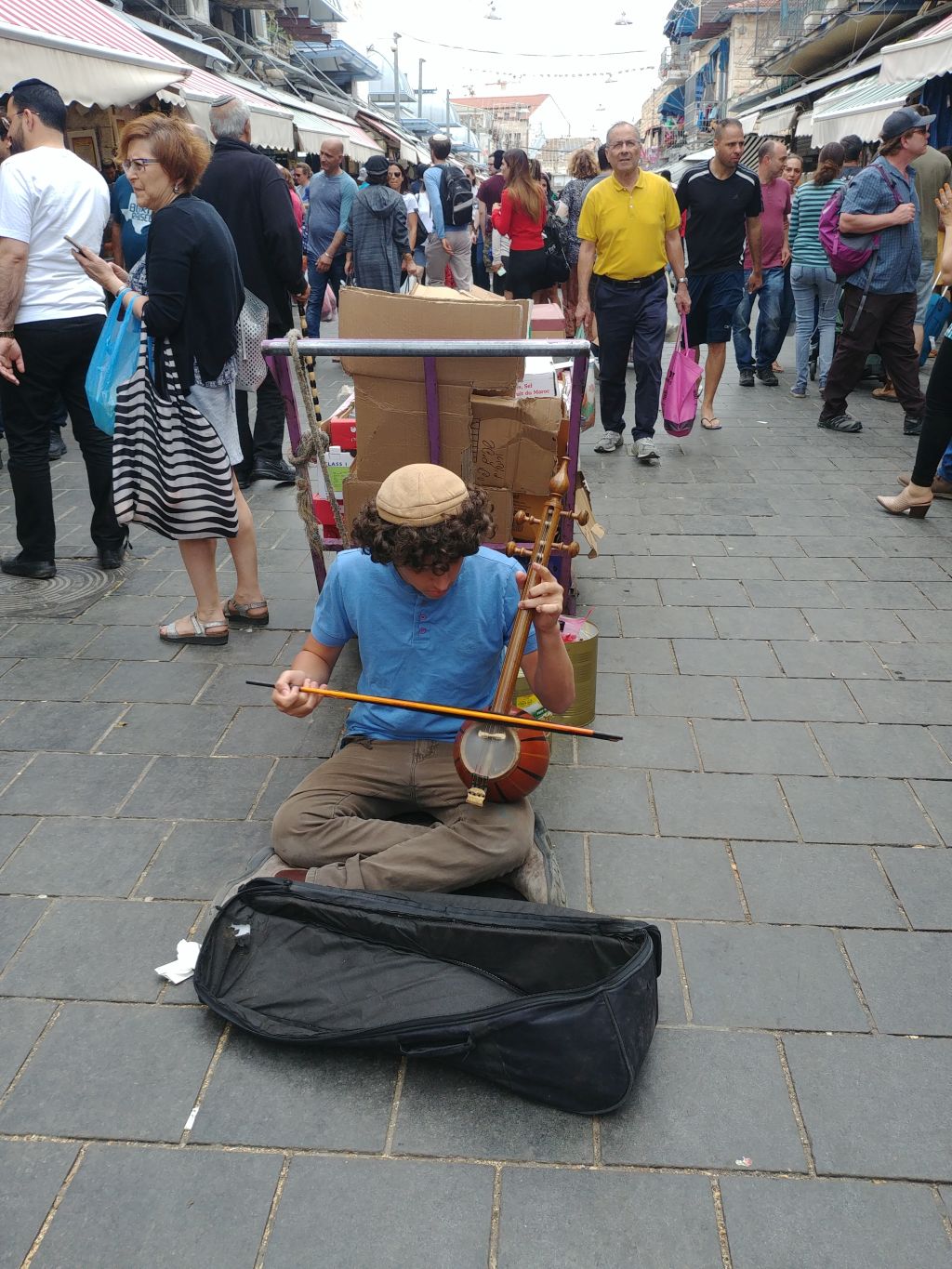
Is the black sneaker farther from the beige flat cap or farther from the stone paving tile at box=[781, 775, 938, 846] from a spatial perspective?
the beige flat cap

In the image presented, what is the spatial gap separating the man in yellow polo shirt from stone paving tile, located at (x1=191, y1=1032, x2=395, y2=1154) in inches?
194

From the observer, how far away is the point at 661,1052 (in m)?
2.21

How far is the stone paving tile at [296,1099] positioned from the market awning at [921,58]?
8401 mm

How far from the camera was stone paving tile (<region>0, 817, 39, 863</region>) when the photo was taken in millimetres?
2893

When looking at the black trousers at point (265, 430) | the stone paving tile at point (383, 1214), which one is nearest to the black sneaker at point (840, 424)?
the black trousers at point (265, 430)

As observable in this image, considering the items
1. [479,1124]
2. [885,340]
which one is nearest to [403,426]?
[479,1124]

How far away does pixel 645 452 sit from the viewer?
21.2 feet

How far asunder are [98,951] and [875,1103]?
179 centimetres

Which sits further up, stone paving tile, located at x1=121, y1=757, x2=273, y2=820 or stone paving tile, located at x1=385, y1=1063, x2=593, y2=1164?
stone paving tile, located at x1=385, y1=1063, x2=593, y2=1164

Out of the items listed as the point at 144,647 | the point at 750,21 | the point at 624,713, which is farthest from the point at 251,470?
the point at 750,21

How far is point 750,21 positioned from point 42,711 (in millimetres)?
41842

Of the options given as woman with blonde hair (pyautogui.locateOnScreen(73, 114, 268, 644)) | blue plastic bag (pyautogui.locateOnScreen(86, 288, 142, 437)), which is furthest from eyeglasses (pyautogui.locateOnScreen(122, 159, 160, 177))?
blue plastic bag (pyautogui.locateOnScreen(86, 288, 142, 437))

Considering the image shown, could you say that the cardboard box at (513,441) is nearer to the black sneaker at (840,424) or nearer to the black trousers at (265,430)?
the black trousers at (265,430)

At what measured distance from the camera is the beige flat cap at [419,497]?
7.86 feet
